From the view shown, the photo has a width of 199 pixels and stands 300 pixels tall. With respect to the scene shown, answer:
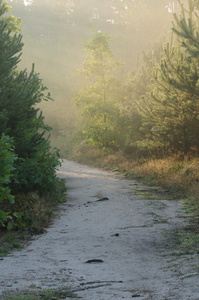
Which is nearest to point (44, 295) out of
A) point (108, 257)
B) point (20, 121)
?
point (108, 257)

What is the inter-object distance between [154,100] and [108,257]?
1224 centimetres

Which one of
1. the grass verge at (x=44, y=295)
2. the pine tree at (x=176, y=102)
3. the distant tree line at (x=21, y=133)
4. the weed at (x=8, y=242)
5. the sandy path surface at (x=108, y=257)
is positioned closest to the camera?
the grass verge at (x=44, y=295)

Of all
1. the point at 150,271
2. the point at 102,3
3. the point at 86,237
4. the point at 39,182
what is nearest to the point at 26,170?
the point at 39,182

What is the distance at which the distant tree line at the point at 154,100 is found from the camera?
15672mm

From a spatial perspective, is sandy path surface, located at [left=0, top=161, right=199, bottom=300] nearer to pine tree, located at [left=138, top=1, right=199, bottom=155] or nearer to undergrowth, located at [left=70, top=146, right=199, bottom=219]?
undergrowth, located at [left=70, top=146, right=199, bottom=219]

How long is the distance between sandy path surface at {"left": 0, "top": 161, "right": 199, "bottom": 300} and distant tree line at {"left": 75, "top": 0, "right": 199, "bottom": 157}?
642 centimetres

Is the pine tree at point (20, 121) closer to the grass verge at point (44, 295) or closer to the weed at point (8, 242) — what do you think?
the weed at point (8, 242)

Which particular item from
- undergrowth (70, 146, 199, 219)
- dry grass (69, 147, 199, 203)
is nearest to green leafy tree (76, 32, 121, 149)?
dry grass (69, 147, 199, 203)

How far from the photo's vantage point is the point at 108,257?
21.9ft

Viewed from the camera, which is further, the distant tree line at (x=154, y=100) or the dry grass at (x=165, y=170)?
the distant tree line at (x=154, y=100)

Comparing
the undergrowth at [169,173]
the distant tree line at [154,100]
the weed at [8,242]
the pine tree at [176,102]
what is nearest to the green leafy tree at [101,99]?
the distant tree line at [154,100]

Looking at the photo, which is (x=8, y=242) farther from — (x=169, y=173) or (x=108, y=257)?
(x=169, y=173)

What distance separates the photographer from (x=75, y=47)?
75000mm

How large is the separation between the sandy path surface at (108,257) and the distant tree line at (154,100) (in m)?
6.42
